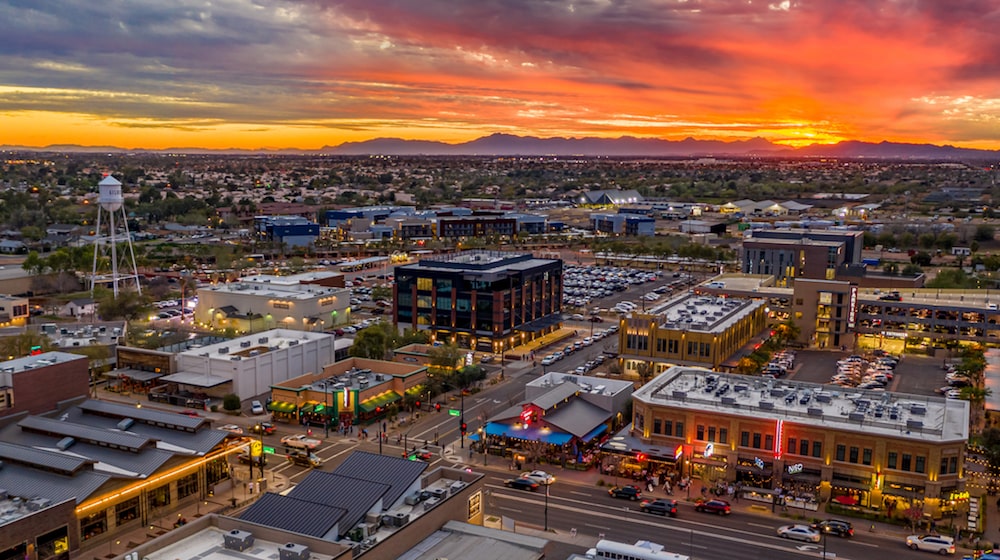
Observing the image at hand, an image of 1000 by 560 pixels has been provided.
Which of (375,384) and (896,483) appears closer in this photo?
(896,483)

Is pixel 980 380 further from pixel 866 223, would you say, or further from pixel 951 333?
pixel 866 223

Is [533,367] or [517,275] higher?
[517,275]

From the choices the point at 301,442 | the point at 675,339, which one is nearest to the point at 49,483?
the point at 301,442

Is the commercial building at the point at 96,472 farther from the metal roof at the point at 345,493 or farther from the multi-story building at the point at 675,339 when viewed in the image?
the multi-story building at the point at 675,339

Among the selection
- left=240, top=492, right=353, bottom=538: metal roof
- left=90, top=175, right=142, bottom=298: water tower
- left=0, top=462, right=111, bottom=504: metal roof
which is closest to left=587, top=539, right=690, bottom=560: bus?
left=240, top=492, right=353, bottom=538: metal roof

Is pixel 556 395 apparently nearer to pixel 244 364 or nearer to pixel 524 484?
pixel 524 484

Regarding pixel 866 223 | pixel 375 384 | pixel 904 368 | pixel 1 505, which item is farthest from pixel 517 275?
pixel 866 223

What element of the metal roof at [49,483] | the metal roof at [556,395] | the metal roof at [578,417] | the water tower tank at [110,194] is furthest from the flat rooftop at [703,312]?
the water tower tank at [110,194]
